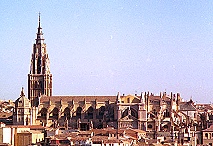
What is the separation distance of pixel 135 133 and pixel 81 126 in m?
13.6

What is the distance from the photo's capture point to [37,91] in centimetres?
A: 9381

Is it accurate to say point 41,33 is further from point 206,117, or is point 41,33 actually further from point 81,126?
point 206,117

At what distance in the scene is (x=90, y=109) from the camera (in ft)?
291

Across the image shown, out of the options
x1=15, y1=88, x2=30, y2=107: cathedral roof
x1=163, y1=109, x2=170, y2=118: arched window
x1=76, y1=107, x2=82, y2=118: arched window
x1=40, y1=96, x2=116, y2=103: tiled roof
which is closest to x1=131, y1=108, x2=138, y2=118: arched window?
x1=163, y1=109, x2=170, y2=118: arched window

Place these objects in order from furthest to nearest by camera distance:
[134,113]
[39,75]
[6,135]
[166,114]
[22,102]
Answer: [39,75]
[166,114]
[22,102]
[134,113]
[6,135]

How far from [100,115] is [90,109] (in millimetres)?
1580

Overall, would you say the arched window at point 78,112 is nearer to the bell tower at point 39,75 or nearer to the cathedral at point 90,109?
the cathedral at point 90,109

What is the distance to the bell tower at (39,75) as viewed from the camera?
9375 centimetres

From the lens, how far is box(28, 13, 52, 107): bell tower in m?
93.8

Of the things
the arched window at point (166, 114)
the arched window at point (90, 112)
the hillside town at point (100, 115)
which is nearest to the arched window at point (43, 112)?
the hillside town at point (100, 115)

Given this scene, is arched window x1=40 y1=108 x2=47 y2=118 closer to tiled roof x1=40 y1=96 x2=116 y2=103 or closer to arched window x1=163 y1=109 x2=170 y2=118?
tiled roof x1=40 y1=96 x2=116 y2=103

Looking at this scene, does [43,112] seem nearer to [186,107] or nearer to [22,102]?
[22,102]

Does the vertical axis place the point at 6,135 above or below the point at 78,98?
below

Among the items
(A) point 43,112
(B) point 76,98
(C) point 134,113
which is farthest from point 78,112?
(C) point 134,113
